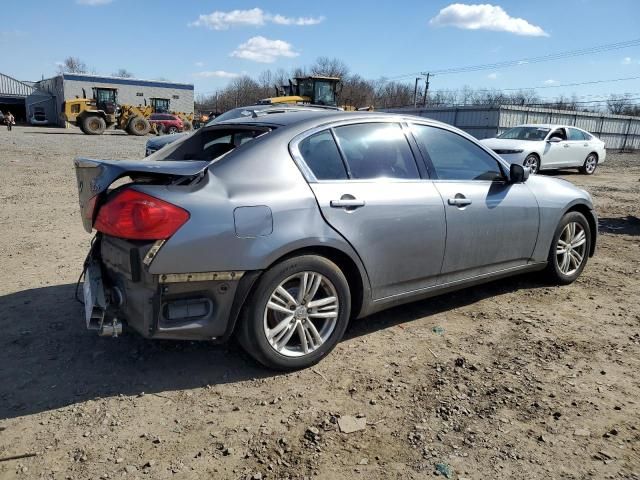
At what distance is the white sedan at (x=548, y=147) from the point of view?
14.3 metres

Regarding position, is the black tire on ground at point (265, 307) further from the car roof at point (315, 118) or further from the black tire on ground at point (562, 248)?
the black tire on ground at point (562, 248)

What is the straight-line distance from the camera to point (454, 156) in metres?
4.12

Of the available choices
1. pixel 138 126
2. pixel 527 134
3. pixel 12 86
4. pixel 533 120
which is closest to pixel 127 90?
pixel 12 86

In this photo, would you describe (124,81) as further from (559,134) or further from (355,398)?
(355,398)

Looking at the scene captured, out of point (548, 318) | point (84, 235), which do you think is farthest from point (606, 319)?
point (84, 235)

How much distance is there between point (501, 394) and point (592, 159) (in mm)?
16275

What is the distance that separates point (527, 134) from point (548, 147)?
32.9 inches

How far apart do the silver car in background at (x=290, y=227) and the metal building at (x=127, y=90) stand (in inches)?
1883

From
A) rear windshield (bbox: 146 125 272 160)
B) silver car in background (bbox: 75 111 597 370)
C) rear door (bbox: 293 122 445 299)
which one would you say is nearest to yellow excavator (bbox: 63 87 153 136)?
rear windshield (bbox: 146 125 272 160)

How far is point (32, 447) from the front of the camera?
249cm

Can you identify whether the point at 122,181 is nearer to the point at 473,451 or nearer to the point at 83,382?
the point at 83,382

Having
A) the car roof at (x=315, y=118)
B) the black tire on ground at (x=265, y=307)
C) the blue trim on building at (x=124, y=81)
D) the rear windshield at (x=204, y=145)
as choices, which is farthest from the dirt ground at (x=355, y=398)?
the blue trim on building at (x=124, y=81)

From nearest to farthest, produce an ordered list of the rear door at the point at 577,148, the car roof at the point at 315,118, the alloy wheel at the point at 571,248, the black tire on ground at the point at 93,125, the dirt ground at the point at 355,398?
Answer: the dirt ground at the point at 355,398
the car roof at the point at 315,118
the alloy wheel at the point at 571,248
the rear door at the point at 577,148
the black tire on ground at the point at 93,125

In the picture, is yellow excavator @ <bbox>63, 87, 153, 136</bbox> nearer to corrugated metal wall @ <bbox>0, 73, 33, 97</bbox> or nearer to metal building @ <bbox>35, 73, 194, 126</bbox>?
metal building @ <bbox>35, 73, 194, 126</bbox>
